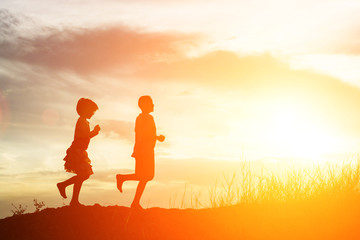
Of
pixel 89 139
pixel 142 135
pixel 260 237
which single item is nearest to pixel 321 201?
pixel 260 237

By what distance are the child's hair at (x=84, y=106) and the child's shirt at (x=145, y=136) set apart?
144cm

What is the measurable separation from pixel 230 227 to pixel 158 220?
4.75 feet

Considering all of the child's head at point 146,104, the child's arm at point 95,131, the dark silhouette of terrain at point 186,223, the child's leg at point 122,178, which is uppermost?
the child's head at point 146,104

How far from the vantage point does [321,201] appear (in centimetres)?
1155

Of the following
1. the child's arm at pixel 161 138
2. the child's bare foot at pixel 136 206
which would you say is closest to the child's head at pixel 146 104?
the child's arm at pixel 161 138

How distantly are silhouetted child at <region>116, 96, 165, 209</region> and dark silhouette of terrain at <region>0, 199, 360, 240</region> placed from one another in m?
0.60

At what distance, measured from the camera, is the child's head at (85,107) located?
1050cm

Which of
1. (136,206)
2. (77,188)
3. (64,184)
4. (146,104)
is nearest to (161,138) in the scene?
(146,104)

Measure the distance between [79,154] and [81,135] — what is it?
1.32 ft

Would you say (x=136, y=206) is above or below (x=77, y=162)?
below

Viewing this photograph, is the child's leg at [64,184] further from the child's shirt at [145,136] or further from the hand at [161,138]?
the hand at [161,138]

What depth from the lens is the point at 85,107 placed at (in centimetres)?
1051

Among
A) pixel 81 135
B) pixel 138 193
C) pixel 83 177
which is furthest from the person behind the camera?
pixel 81 135

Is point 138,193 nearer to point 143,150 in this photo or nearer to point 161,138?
point 143,150
